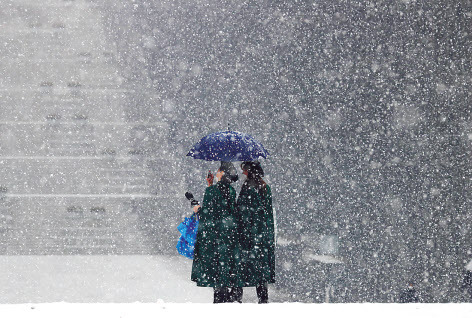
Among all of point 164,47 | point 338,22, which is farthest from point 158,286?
point 338,22

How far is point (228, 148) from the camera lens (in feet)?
12.0

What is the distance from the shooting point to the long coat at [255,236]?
3.52 meters

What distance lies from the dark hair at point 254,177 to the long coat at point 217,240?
0.51 ft

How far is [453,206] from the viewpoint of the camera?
21.4 ft

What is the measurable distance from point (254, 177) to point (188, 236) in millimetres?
694

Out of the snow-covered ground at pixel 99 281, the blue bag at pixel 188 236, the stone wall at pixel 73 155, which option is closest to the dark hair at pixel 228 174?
the blue bag at pixel 188 236

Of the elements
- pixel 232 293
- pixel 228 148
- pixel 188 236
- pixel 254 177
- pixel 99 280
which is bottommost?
pixel 99 280

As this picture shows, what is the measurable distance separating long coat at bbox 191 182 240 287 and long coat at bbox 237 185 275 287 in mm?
55

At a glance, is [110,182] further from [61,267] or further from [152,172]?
[61,267]

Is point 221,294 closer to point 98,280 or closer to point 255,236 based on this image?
point 255,236

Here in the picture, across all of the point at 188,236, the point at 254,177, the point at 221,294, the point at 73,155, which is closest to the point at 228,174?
the point at 254,177

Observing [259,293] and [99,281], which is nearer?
[259,293]
